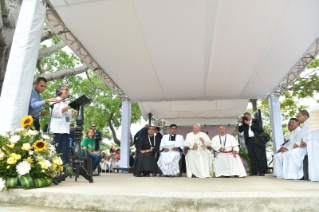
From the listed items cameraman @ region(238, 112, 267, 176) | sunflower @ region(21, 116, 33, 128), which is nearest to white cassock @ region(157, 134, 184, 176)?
cameraman @ region(238, 112, 267, 176)

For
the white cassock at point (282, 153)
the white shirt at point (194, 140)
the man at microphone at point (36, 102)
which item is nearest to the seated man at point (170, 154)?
the white shirt at point (194, 140)

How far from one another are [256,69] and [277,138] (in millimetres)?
2938

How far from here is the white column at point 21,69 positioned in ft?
11.3

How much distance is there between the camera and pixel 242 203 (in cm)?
216

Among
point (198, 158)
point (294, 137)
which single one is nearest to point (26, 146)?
point (198, 158)

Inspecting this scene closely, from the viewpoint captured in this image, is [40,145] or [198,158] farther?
[198,158]

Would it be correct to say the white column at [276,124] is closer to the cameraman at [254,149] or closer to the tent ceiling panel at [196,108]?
the cameraman at [254,149]

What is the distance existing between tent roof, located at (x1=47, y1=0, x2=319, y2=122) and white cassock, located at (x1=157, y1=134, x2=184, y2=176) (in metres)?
2.00

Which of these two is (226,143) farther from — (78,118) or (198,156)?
(78,118)

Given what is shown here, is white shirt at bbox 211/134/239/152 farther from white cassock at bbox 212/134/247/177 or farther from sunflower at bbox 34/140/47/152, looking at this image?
sunflower at bbox 34/140/47/152

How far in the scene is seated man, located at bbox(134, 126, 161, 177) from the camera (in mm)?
7242

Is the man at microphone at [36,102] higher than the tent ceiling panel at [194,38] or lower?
lower

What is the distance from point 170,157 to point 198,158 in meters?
0.80

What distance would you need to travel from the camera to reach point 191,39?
222 inches
